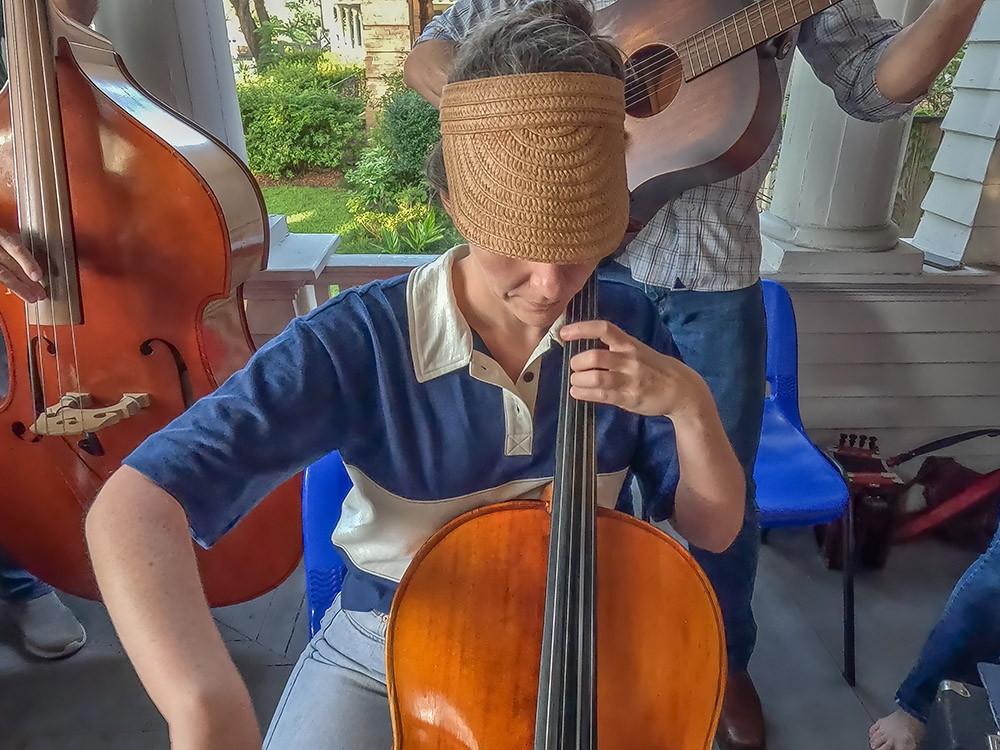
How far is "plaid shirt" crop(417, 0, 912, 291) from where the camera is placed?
52.9 inches

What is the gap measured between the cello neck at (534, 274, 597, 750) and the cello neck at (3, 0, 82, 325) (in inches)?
36.8

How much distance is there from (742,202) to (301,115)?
69.1 inches

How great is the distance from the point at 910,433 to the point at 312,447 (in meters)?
2.33

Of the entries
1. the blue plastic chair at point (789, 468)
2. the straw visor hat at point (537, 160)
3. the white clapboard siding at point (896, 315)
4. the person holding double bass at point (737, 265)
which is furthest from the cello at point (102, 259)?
the white clapboard siding at point (896, 315)

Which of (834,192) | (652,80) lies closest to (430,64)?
(652,80)

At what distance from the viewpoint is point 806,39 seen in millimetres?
1427

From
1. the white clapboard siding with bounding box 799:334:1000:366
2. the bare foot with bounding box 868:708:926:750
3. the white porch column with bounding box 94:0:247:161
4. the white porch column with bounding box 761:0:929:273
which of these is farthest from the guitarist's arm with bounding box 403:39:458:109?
the white clapboard siding with bounding box 799:334:1000:366

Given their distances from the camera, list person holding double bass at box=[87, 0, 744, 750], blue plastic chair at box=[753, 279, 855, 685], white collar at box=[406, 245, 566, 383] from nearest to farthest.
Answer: person holding double bass at box=[87, 0, 744, 750]
white collar at box=[406, 245, 566, 383]
blue plastic chair at box=[753, 279, 855, 685]

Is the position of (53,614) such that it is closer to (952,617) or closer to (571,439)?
(571,439)

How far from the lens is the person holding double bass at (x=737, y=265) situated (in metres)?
1.35

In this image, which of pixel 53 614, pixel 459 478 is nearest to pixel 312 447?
pixel 459 478

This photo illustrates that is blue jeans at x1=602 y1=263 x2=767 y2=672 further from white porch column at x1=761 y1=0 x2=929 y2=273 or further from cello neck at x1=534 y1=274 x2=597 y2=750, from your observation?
white porch column at x1=761 y1=0 x2=929 y2=273

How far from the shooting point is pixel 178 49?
1783 millimetres

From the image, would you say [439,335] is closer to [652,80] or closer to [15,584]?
[652,80]
